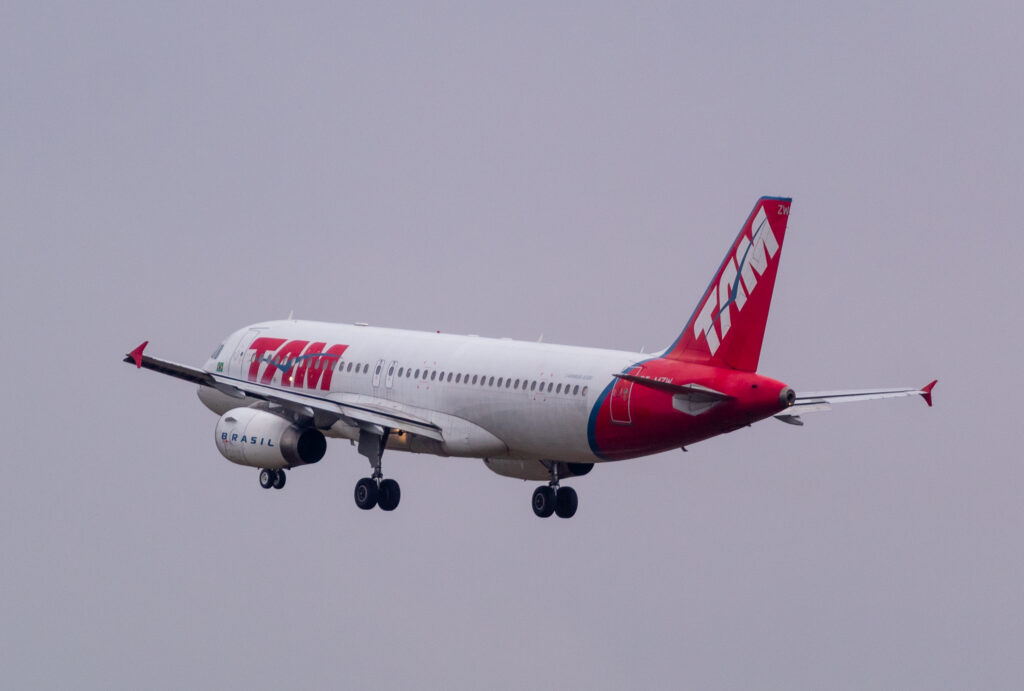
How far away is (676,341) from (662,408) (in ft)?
6.61

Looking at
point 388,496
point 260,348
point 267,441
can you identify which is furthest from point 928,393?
point 260,348

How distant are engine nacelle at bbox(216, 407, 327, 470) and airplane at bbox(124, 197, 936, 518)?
0.15 feet

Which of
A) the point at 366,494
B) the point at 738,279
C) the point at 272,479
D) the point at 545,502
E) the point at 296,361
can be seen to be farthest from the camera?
the point at 296,361

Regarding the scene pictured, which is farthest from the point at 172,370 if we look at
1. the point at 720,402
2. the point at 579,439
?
the point at 720,402

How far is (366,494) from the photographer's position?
6225cm

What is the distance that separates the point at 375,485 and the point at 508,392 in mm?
5538

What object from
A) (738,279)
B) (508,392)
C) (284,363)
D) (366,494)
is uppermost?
(284,363)

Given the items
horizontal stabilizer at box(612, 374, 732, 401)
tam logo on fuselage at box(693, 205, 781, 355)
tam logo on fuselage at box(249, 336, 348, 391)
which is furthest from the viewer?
tam logo on fuselage at box(249, 336, 348, 391)

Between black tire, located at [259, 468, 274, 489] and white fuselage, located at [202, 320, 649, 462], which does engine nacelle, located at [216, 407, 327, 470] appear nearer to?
white fuselage, located at [202, 320, 649, 462]

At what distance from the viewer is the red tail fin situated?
175 feet

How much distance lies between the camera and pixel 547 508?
6272 cm

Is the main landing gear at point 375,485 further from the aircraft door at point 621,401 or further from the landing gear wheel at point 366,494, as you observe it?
the aircraft door at point 621,401

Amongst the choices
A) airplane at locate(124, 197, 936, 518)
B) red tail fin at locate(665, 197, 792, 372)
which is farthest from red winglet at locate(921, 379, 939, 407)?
red tail fin at locate(665, 197, 792, 372)

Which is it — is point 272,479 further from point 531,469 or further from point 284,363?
point 531,469
